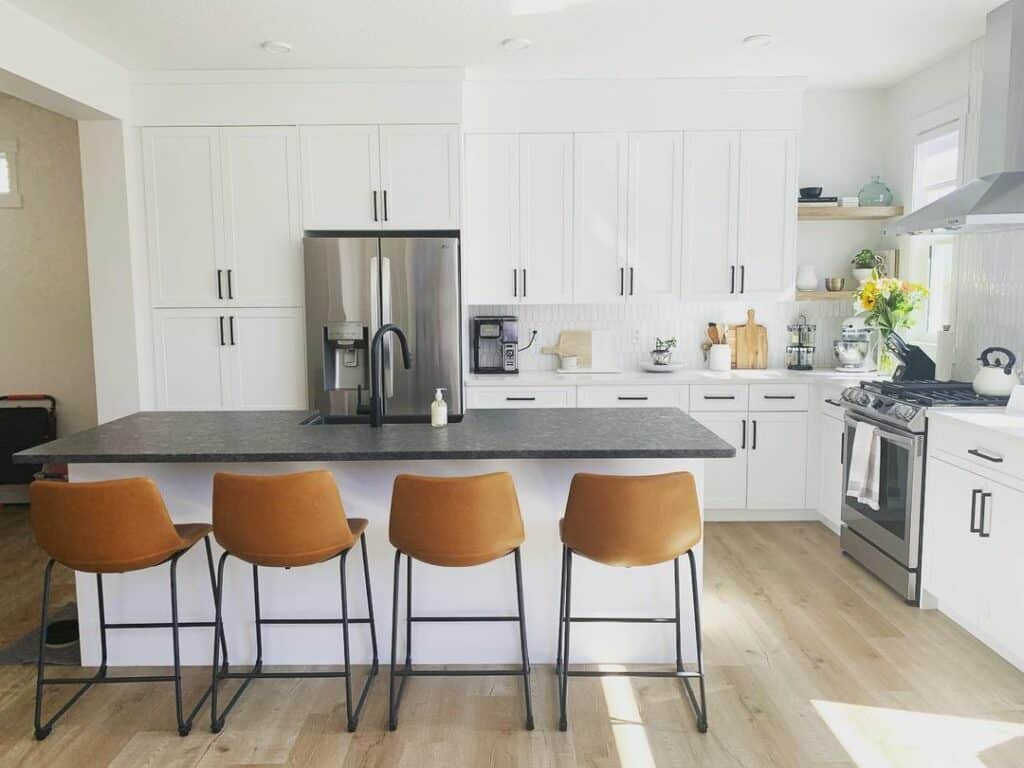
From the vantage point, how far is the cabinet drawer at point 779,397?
477 cm

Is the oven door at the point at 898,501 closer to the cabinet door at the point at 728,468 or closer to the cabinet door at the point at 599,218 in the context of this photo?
the cabinet door at the point at 728,468

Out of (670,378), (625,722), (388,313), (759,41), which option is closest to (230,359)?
(388,313)

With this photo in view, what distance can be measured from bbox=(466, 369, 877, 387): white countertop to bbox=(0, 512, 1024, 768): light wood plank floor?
171 cm

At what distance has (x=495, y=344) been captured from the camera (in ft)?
17.3

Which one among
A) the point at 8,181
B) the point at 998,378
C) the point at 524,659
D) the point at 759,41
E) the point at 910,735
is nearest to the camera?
the point at 910,735

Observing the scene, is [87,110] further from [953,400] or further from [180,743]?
[953,400]

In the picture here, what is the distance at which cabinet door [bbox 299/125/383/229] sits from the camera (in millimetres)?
4566

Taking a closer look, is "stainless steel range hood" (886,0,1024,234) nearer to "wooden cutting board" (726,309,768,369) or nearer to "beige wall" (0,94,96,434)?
"wooden cutting board" (726,309,768,369)

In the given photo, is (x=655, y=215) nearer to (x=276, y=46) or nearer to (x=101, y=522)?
(x=276, y=46)

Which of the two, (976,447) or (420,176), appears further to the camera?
(420,176)

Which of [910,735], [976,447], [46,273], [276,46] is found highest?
[276,46]

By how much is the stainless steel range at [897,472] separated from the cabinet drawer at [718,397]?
27.9 inches

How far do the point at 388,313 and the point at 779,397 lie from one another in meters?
2.41

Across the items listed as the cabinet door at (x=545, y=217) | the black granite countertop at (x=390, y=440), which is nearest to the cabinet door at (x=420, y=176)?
the cabinet door at (x=545, y=217)
